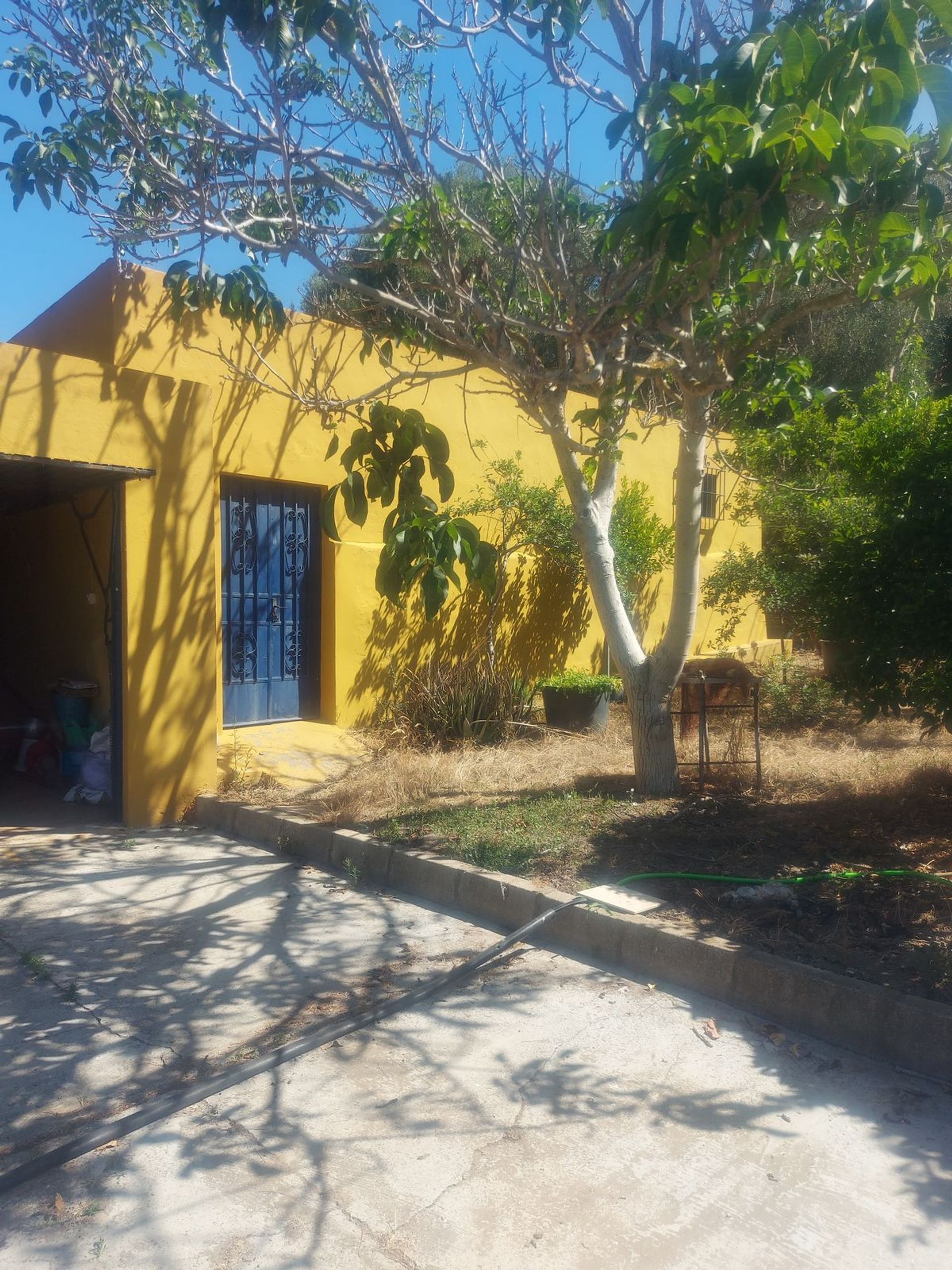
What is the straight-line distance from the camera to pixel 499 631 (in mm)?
11359

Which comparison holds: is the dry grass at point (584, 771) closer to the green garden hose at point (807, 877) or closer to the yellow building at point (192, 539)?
the yellow building at point (192, 539)

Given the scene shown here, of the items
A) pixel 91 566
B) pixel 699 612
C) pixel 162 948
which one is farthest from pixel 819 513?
pixel 162 948

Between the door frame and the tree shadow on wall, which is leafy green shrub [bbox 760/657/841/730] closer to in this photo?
the tree shadow on wall

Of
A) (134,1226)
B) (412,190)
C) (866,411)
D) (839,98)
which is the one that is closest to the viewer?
(134,1226)

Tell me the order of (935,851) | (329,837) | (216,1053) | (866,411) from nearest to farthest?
1. (216,1053)
2. (935,851)
3. (329,837)
4. (866,411)

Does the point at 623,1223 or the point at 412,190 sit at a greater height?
the point at 412,190

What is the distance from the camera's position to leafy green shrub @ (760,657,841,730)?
1053cm

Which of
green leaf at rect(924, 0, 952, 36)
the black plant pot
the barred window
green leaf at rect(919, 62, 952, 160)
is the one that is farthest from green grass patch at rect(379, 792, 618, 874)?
the barred window

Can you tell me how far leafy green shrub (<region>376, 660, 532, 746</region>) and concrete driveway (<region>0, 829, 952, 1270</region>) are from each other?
13.3 feet

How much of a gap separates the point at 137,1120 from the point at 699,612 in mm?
11803

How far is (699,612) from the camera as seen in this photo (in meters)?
14.4

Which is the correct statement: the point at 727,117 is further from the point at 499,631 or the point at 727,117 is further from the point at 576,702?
the point at 499,631

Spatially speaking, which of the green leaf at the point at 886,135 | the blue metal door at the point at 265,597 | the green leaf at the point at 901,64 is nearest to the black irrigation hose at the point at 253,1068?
the green leaf at the point at 886,135

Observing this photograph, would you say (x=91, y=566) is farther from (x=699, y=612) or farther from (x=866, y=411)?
(x=699, y=612)
